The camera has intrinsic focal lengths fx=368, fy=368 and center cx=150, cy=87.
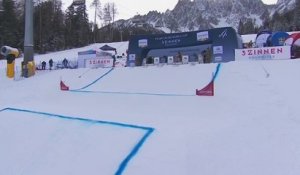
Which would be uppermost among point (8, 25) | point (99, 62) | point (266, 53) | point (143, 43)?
point (8, 25)

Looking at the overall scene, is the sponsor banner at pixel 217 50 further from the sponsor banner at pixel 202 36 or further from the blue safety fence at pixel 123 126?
the blue safety fence at pixel 123 126

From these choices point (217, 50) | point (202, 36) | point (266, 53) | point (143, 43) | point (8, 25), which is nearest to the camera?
point (266, 53)

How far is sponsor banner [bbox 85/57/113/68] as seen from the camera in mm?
22188

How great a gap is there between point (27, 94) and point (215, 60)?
11.5m

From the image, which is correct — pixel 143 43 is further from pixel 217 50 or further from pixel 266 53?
Answer: pixel 266 53

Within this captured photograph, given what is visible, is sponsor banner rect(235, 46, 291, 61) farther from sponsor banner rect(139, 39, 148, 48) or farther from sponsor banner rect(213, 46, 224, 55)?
sponsor banner rect(139, 39, 148, 48)

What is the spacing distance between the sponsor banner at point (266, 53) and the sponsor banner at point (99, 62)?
7824 millimetres

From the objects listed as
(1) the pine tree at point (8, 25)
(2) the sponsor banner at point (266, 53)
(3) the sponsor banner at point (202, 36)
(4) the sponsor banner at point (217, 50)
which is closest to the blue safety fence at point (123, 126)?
(2) the sponsor banner at point (266, 53)

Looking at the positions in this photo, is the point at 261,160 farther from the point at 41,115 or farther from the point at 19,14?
the point at 19,14

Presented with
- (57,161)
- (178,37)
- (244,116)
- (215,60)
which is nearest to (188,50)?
(178,37)

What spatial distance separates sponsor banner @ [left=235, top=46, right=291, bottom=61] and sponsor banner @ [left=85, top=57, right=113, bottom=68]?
25.7 feet

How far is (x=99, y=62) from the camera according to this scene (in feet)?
74.0

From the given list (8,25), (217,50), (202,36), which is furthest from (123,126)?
(8,25)

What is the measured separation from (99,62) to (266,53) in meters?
10.1
